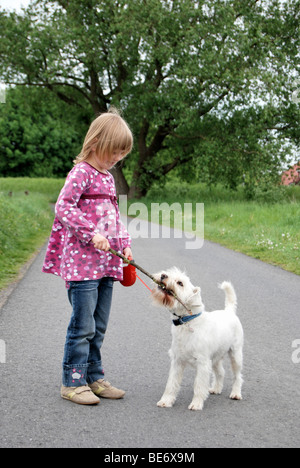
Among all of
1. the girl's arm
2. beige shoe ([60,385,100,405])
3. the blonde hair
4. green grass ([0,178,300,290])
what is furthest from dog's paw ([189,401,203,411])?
green grass ([0,178,300,290])

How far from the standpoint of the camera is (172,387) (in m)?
3.73

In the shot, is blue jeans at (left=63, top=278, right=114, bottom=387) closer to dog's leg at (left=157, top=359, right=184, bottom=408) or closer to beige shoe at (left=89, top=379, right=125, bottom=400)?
beige shoe at (left=89, top=379, right=125, bottom=400)

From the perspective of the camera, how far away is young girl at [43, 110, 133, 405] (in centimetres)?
367

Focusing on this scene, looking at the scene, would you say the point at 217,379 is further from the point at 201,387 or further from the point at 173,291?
the point at 173,291

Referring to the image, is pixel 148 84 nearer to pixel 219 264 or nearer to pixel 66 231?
pixel 219 264

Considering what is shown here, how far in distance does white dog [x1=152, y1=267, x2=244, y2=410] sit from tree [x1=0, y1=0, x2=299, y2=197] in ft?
65.1

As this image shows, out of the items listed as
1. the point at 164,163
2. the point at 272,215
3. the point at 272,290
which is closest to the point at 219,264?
the point at 272,290

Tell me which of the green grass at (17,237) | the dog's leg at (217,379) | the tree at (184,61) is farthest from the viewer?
the tree at (184,61)

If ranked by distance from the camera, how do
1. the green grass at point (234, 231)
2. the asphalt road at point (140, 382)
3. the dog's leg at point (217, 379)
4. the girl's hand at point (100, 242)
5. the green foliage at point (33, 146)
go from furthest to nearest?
the green foliage at point (33, 146) → the green grass at point (234, 231) → the dog's leg at point (217, 379) → the girl's hand at point (100, 242) → the asphalt road at point (140, 382)

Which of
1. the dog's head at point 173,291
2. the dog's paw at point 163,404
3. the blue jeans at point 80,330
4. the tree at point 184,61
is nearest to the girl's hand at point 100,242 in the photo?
the blue jeans at point 80,330

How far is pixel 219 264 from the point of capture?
1002cm

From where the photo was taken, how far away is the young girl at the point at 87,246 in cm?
367

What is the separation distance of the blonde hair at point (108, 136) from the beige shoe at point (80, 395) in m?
1.63

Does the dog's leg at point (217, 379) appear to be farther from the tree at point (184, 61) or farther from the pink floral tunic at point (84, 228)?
the tree at point (184, 61)
